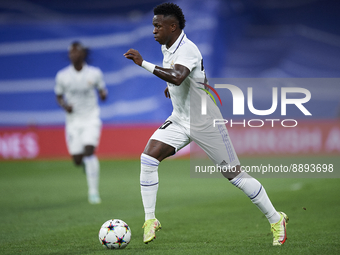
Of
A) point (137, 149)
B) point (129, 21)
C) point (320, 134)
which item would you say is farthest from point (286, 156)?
point (129, 21)

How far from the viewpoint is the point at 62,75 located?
904cm

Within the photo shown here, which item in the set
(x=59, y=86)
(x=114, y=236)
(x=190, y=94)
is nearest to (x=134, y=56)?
(x=190, y=94)

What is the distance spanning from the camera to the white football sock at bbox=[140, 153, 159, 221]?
470cm

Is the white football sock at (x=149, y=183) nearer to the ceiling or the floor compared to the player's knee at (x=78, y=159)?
nearer to the ceiling

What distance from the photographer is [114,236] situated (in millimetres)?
4500

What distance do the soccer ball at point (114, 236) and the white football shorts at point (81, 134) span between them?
167 inches

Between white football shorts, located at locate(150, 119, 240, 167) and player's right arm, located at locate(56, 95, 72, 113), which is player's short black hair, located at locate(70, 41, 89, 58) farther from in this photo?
white football shorts, located at locate(150, 119, 240, 167)

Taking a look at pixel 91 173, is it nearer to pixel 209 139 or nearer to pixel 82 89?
pixel 82 89

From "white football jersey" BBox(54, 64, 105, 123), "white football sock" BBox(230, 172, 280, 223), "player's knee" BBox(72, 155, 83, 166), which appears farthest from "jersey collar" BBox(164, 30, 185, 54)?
"player's knee" BBox(72, 155, 83, 166)

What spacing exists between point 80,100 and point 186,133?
15.2ft

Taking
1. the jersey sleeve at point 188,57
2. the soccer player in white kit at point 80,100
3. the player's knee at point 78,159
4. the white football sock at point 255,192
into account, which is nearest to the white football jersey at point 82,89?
the soccer player in white kit at point 80,100

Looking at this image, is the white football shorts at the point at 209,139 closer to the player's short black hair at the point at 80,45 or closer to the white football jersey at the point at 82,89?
the white football jersey at the point at 82,89

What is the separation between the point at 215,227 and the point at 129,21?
20202mm

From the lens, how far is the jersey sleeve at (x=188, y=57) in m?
4.50
